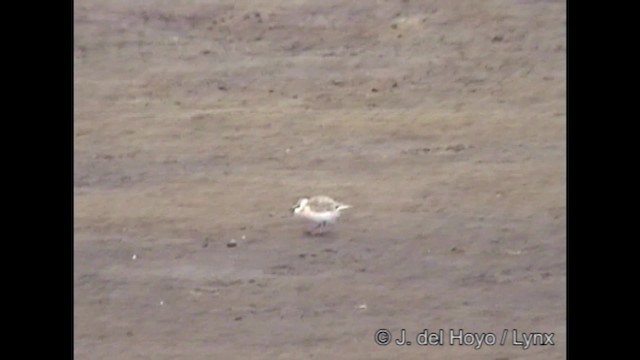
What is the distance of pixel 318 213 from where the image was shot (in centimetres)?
704

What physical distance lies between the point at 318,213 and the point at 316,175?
66 cm

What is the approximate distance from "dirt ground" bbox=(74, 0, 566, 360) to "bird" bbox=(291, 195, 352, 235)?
89 millimetres

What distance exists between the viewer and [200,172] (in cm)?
771
